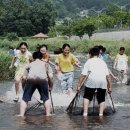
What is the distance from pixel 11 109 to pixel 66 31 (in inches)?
4000

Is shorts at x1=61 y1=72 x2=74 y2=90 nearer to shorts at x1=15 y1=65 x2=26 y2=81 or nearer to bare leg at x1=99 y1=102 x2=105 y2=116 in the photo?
shorts at x1=15 y1=65 x2=26 y2=81

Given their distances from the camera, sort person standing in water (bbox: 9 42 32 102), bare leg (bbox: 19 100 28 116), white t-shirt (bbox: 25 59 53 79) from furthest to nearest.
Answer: person standing in water (bbox: 9 42 32 102) < bare leg (bbox: 19 100 28 116) < white t-shirt (bbox: 25 59 53 79)

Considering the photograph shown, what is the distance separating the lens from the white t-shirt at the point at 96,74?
11.3 metres

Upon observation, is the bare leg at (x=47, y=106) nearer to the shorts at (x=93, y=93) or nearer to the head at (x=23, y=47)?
the shorts at (x=93, y=93)

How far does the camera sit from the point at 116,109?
12930 mm

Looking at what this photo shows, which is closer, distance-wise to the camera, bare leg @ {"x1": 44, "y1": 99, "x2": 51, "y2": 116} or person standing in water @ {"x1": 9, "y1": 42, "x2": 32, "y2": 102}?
bare leg @ {"x1": 44, "y1": 99, "x2": 51, "y2": 116}

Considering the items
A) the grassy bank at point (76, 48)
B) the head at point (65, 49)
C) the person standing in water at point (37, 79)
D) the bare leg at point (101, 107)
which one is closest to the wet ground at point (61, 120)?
the bare leg at point (101, 107)

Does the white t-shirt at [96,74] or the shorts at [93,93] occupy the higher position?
the white t-shirt at [96,74]

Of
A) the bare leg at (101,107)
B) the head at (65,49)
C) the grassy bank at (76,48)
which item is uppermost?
Result: the head at (65,49)

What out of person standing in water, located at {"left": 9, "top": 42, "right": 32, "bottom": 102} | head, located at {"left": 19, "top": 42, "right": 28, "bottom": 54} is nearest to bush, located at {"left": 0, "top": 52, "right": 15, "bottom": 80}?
person standing in water, located at {"left": 9, "top": 42, "right": 32, "bottom": 102}

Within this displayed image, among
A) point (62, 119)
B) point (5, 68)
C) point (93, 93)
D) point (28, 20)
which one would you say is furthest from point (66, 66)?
point (28, 20)

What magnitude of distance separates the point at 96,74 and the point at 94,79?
12cm

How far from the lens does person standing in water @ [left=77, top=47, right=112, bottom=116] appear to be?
11266mm

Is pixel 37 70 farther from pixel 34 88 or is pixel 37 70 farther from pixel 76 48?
pixel 76 48
